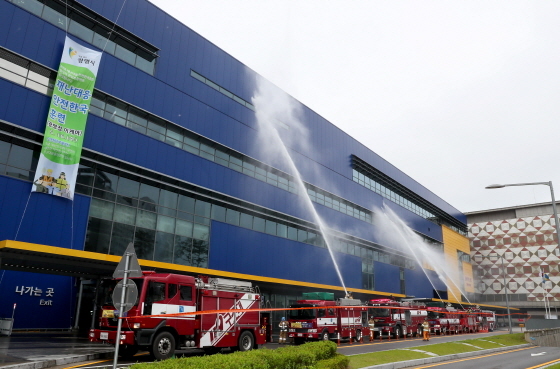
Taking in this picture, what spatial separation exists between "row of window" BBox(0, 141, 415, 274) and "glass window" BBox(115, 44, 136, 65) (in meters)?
7.93

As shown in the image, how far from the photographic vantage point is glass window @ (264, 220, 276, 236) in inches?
1416

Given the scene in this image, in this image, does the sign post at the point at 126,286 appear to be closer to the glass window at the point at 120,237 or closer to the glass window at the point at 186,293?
the glass window at the point at 186,293

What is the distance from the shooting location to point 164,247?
27.5 m

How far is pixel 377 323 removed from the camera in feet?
107

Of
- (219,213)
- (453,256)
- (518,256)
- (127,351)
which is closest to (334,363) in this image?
(127,351)

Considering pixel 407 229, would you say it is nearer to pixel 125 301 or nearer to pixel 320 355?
pixel 320 355

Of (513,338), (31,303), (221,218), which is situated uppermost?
(221,218)

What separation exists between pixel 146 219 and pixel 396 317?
21.4 metres

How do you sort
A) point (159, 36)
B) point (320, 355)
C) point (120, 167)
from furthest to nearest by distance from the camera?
point (159, 36), point (120, 167), point (320, 355)

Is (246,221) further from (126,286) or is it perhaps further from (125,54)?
(126,286)

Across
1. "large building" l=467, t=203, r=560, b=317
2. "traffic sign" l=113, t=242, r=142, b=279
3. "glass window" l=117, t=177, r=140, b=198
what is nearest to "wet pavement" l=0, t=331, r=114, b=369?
"traffic sign" l=113, t=242, r=142, b=279

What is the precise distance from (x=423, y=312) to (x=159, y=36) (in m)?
32.6

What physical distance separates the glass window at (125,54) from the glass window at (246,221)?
14.3 metres

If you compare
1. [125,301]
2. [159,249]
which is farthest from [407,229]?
[125,301]
